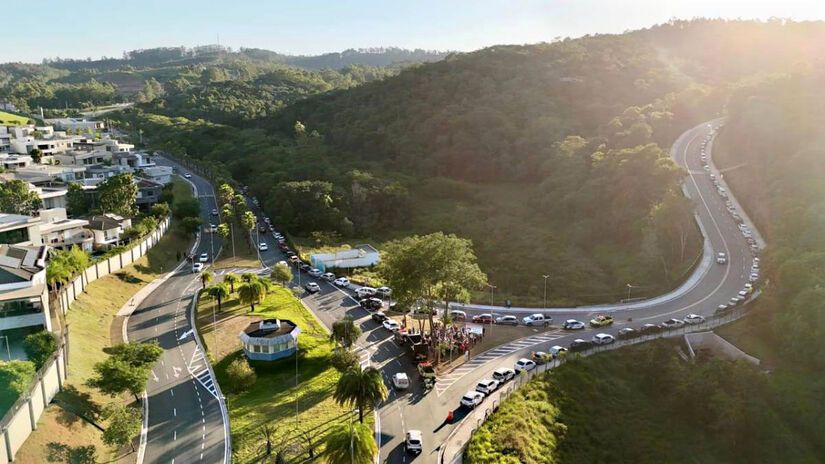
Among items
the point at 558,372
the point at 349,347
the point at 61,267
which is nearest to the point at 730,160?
the point at 558,372

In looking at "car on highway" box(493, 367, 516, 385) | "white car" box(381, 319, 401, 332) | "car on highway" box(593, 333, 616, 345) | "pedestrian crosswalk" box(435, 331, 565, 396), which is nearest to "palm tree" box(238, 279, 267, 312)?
"white car" box(381, 319, 401, 332)

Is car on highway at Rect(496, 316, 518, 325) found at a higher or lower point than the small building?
lower

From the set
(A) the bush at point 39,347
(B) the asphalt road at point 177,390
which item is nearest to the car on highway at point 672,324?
(B) the asphalt road at point 177,390

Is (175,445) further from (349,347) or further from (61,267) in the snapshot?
(61,267)

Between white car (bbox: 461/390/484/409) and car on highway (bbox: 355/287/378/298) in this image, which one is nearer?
white car (bbox: 461/390/484/409)

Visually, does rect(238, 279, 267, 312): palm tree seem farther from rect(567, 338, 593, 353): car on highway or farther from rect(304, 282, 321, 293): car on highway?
rect(567, 338, 593, 353): car on highway

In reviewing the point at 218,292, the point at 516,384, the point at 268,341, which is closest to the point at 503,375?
the point at 516,384

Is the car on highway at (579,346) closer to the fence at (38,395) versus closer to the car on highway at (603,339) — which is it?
the car on highway at (603,339)
